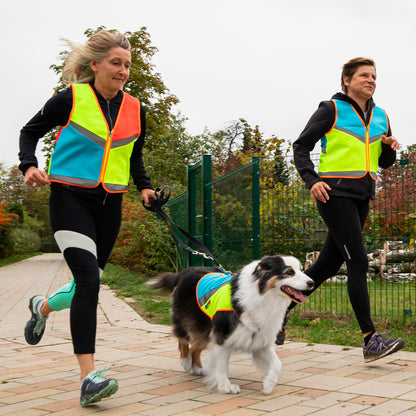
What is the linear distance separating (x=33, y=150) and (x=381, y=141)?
8.66ft

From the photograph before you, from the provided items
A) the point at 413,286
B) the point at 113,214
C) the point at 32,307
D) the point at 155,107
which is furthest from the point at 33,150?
the point at 155,107

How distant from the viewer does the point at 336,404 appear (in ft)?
10.00

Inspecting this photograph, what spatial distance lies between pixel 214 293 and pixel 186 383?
0.64 metres

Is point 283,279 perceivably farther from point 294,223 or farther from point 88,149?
point 294,223

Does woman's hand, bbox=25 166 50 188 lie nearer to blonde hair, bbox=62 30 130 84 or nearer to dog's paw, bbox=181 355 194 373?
blonde hair, bbox=62 30 130 84

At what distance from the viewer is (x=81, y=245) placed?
324 cm

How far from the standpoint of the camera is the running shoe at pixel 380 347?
12.8 ft

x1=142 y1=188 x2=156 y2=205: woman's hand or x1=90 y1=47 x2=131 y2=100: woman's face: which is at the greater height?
x1=90 y1=47 x2=131 y2=100: woman's face

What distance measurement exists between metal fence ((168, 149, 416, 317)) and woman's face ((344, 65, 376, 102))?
160 centimetres

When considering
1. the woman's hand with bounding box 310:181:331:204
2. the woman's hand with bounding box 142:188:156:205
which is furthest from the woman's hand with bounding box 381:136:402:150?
the woman's hand with bounding box 142:188:156:205

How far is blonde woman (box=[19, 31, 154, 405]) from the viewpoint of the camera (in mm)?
3189

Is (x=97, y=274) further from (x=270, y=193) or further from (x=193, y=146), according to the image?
(x=193, y=146)

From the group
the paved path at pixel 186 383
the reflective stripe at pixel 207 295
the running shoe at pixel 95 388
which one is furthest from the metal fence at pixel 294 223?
the running shoe at pixel 95 388

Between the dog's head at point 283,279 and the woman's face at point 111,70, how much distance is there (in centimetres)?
146
